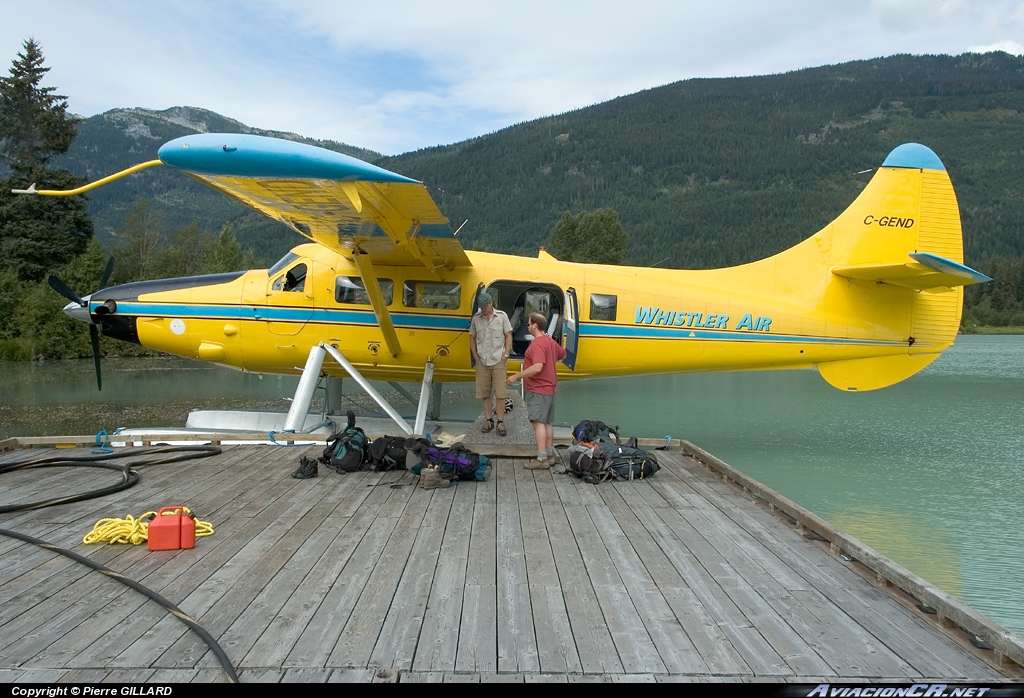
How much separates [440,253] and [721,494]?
458 cm

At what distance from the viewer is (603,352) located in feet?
31.4

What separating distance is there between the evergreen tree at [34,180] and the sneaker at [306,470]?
3548cm

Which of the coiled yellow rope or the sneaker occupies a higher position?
the coiled yellow rope

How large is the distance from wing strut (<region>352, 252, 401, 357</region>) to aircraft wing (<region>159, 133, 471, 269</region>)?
141mm

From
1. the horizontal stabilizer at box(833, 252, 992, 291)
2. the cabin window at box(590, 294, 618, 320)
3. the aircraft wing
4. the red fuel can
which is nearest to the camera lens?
the red fuel can

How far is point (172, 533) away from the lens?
4.05 m

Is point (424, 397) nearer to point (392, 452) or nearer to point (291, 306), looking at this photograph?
point (291, 306)

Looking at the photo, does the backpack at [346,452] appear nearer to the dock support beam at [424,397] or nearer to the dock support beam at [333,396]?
the dock support beam at [424,397]

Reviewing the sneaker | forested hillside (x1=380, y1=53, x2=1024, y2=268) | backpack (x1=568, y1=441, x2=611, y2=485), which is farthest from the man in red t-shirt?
forested hillside (x1=380, y1=53, x2=1024, y2=268)

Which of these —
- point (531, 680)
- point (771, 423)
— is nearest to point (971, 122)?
point (771, 423)

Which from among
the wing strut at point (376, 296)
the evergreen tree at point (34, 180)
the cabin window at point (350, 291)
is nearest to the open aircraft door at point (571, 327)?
the wing strut at point (376, 296)

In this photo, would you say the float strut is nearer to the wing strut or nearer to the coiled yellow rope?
the wing strut

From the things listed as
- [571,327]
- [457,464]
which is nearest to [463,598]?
[457,464]

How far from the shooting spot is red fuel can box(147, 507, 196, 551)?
4.04 meters
